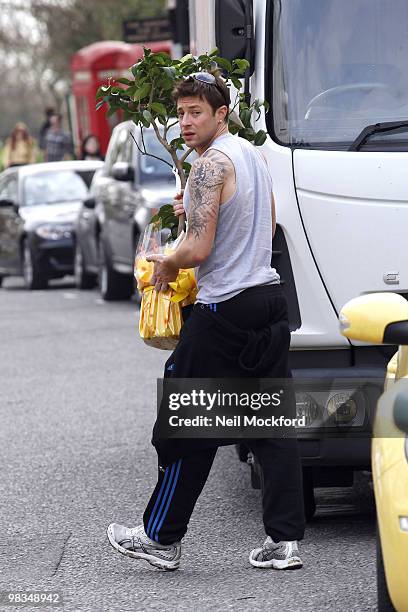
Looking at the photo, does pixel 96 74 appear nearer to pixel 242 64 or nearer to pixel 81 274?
pixel 81 274

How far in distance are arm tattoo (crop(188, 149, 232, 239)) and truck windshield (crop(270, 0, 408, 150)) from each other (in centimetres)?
113

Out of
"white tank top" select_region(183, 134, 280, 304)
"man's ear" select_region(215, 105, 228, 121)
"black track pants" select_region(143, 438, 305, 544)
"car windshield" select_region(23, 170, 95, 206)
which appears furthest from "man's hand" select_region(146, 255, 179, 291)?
"car windshield" select_region(23, 170, 95, 206)

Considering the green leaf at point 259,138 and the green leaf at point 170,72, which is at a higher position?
the green leaf at point 170,72

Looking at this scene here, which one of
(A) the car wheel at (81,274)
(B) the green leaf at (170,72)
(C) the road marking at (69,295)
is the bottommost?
(C) the road marking at (69,295)

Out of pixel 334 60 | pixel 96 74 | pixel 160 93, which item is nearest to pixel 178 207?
pixel 160 93

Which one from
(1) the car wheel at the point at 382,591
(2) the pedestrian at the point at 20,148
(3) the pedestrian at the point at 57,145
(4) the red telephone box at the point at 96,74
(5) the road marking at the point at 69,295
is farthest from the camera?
(4) the red telephone box at the point at 96,74

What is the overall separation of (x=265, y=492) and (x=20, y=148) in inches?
919

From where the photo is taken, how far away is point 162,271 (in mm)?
5559

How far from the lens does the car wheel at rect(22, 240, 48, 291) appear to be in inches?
786

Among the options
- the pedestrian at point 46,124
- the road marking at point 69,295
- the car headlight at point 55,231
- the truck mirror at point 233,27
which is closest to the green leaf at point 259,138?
the truck mirror at point 233,27

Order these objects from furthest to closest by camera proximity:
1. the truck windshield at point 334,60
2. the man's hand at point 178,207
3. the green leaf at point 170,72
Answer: the truck windshield at point 334,60 < the green leaf at point 170,72 < the man's hand at point 178,207

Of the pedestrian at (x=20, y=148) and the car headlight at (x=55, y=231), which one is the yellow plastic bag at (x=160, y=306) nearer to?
the car headlight at (x=55, y=231)

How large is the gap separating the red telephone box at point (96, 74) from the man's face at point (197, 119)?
25739 mm

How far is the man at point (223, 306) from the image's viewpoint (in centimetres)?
546
